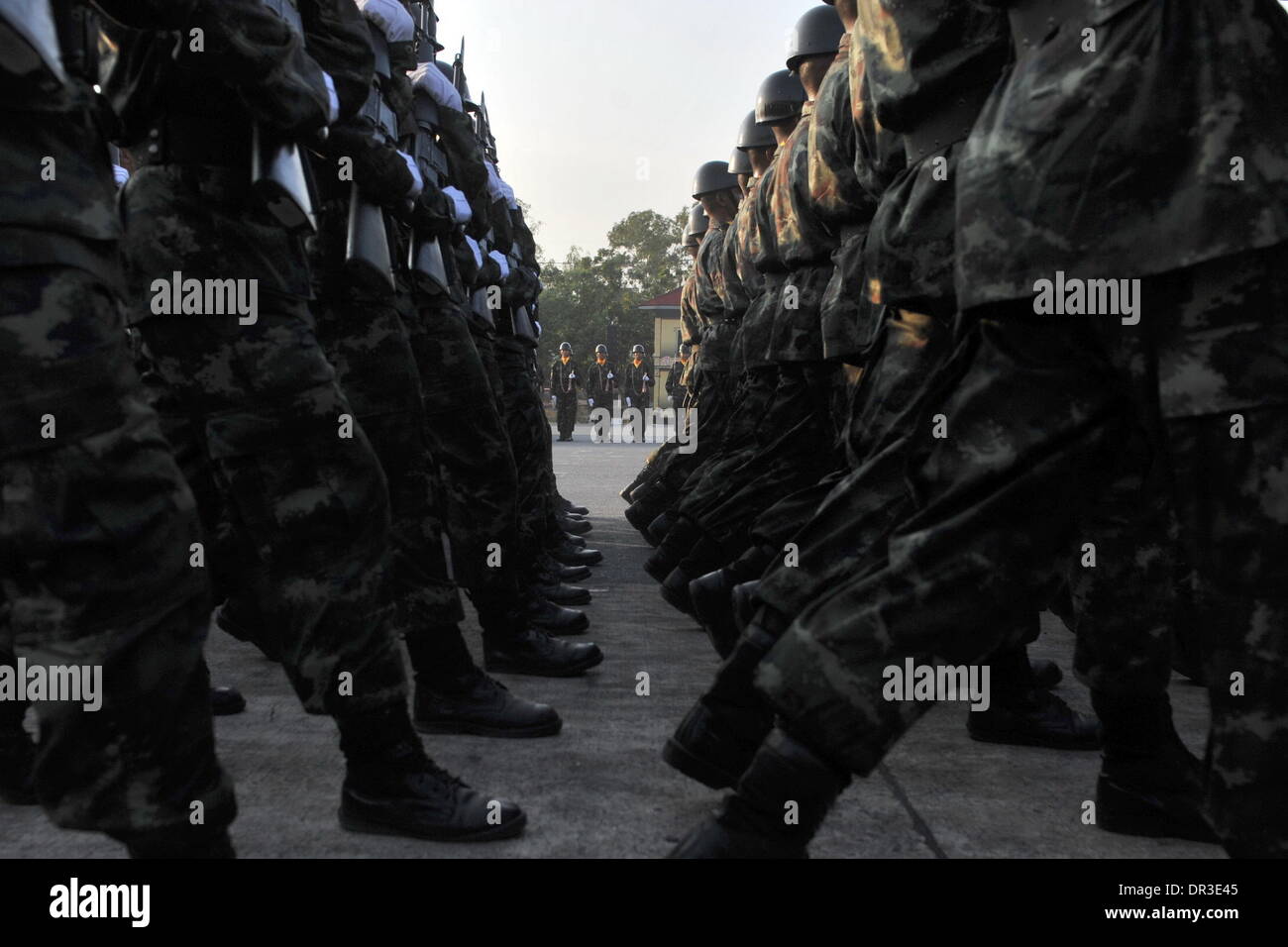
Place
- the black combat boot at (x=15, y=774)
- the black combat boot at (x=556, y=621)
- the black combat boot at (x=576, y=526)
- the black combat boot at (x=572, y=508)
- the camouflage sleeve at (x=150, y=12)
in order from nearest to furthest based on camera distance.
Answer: the camouflage sleeve at (x=150, y=12) < the black combat boot at (x=15, y=774) < the black combat boot at (x=556, y=621) < the black combat boot at (x=576, y=526) < the black combat boot at (x=572, y=508)

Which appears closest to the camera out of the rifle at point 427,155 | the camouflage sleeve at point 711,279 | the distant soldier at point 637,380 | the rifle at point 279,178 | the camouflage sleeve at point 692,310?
the rifle at point 279,178

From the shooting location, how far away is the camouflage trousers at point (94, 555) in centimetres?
145

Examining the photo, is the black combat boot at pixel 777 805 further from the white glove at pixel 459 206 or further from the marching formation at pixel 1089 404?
the white glove at pixel 459 206

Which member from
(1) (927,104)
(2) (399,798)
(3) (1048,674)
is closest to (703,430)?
(3) (1048,674)

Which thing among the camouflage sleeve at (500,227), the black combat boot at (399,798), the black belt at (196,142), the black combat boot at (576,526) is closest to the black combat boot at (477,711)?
the black combat boot at (399,798)

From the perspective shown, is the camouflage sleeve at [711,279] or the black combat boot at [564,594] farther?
the camouflage sleeve at [711,279]

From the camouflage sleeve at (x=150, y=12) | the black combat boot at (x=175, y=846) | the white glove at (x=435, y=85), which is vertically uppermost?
the white glove at (x=435, y=85)

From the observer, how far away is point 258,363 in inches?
79.7

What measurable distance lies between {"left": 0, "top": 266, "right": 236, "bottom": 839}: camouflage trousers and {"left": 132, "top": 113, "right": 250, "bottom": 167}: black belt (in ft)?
2.08

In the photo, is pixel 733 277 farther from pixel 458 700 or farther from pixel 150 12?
pixel 150 12

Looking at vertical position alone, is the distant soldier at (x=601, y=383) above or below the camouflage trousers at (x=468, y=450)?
above

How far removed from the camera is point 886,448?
190 centimetres

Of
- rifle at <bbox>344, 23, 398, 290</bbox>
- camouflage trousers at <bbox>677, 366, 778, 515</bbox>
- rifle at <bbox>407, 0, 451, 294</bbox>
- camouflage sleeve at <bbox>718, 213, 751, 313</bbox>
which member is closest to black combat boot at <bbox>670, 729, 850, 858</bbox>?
rifle at <bbox>344, 23, 398, 290</bbox>

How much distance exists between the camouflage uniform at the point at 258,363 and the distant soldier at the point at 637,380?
84.1 feet
